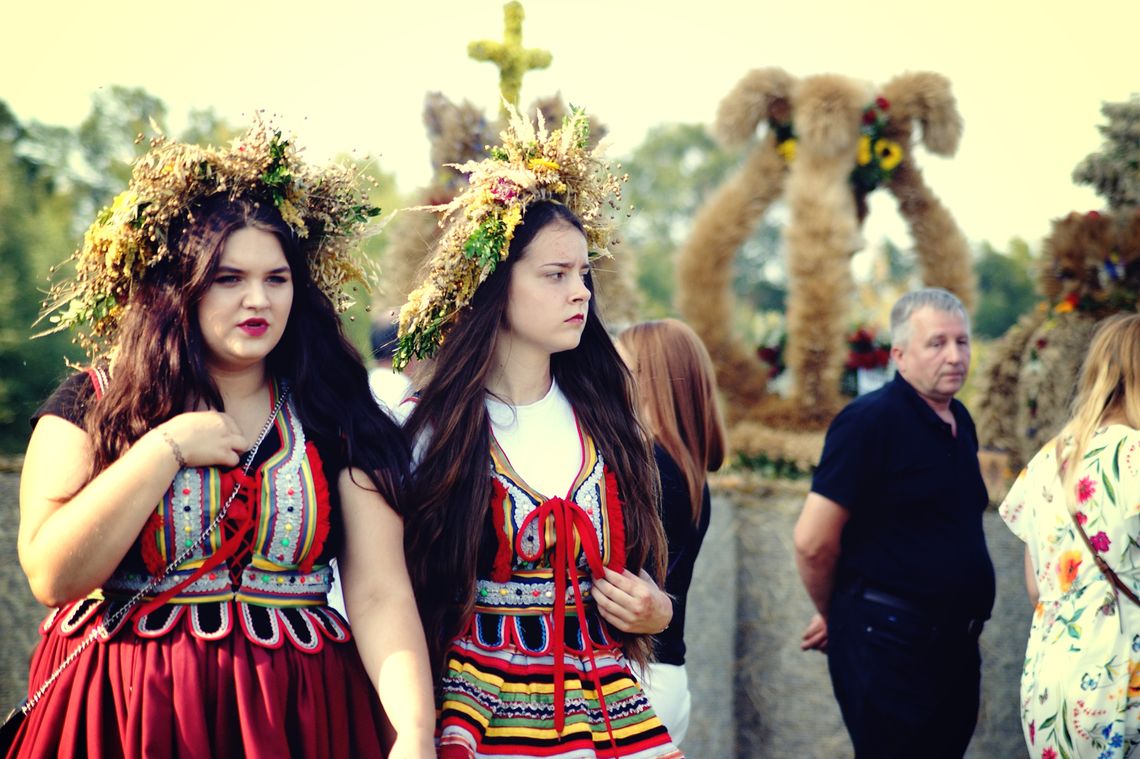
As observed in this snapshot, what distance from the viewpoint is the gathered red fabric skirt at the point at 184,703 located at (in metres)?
2.18

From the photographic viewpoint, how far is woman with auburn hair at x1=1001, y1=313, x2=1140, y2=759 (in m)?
3.39

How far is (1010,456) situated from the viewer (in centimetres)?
561

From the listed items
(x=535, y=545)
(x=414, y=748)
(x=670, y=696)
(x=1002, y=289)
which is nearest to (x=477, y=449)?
(x=535, y=545)

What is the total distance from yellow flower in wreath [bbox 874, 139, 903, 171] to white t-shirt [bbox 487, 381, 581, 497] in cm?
408

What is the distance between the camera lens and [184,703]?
2184 mm

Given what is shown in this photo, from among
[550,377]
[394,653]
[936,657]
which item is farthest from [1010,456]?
[394,653]

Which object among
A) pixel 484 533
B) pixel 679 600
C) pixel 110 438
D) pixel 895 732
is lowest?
pixel 895 732

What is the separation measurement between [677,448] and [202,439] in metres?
1.76

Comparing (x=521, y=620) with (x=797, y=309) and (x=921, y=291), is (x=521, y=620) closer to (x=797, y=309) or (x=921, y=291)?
(x=921, y=291)

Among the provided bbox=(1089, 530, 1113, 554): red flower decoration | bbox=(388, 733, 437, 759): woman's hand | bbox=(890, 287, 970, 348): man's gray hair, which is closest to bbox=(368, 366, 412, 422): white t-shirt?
bbox=(890, 287, 970, 348): man's gray hair

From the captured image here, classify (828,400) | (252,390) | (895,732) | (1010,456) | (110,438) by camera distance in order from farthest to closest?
(828,400)
(1010,456)
(895,732)
(252,390)
(110,438)

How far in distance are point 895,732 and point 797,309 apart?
2813 mm

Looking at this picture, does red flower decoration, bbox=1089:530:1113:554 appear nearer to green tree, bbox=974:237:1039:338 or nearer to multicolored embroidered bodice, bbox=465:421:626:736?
multicolored embroidered bodice, bbox=465:421:626:736

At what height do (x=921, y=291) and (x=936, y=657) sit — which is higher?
(x=921, y=291)
